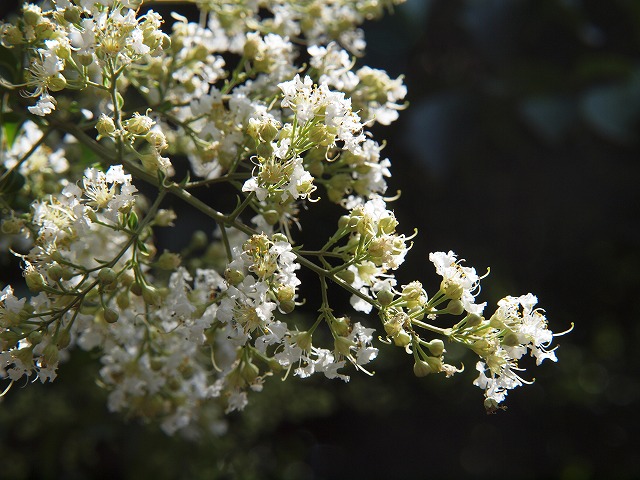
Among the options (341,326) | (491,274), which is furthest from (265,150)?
(491,274)

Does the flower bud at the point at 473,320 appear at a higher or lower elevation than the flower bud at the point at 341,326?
higher

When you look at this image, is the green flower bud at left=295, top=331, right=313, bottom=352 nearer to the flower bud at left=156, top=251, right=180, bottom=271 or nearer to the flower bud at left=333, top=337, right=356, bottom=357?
the flower bud at left=333, top=337, right=356, bottom=357

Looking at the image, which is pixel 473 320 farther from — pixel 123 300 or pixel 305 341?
pixel 123 300

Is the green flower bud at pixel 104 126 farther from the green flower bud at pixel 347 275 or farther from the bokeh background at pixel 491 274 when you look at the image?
the bokeh background at pixel 491 274

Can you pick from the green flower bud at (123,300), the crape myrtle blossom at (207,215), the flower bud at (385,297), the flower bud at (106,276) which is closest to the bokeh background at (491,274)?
the crape myrtle blossom at (207,215)

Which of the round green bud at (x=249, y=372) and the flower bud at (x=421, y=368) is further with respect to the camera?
the round green bud at (x=249, y=372)
